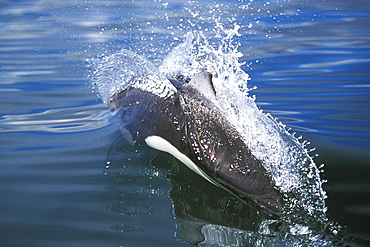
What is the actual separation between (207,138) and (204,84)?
1.77 ft

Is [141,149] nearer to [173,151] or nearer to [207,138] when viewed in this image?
[173,151]

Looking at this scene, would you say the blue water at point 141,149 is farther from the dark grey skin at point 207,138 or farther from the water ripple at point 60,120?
the dark grey skin at point 207,138

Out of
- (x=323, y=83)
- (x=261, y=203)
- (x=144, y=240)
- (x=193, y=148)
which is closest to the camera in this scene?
(x=144, y=240)

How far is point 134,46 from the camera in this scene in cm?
991

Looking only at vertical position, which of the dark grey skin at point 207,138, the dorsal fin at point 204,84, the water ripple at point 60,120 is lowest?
the dark grey skin at point 207,138

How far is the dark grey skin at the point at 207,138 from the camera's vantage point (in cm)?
376

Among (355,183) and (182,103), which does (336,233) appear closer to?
(355,183)

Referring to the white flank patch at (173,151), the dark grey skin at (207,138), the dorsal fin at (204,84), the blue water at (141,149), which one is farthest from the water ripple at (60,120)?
the dorsal fin at (204,84)

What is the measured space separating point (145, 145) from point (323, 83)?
3.62 m

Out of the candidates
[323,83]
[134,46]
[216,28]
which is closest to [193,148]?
[323,83]

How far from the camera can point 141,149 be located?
474 centimetres

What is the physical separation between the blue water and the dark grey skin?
14cm

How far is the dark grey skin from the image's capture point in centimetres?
376

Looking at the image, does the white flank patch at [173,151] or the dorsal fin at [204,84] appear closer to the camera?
the white flank patch at [173,151]
